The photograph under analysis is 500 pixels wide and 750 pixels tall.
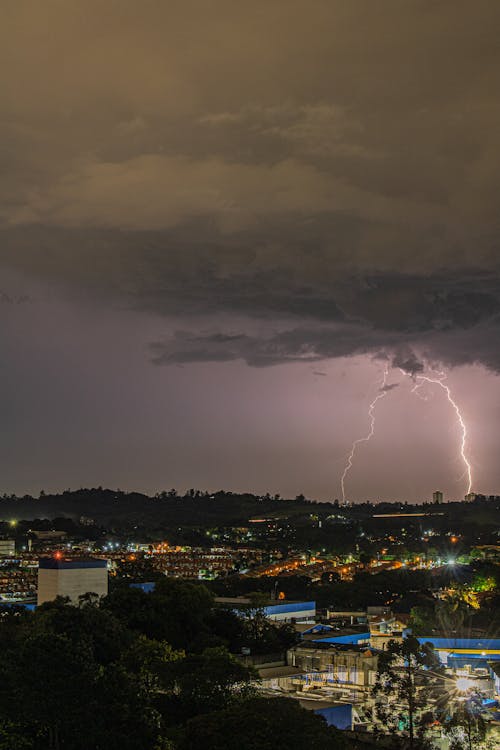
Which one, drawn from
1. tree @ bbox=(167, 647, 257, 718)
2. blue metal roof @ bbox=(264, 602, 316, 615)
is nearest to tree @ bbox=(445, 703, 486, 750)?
tree @ bbox=(167, 647, 257, 718)

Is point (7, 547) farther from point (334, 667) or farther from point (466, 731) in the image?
point (466, 731)

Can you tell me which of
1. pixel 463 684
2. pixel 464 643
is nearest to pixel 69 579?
pixel 464 643

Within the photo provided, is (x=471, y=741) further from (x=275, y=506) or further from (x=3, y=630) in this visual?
(x=275, y=506)

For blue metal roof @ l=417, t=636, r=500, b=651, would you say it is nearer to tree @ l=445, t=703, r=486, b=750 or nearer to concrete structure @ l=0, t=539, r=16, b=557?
tree @ l=445, t=703, r=486, b=750

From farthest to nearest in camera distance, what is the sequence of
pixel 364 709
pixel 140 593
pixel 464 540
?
pixel 464 540 < pixel 140 593 < pixel 364 709

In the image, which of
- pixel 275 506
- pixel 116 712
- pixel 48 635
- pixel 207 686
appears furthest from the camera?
pixel 275 506

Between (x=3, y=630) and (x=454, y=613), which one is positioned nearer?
(x=3, y=630)

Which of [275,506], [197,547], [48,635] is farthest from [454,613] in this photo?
[275,506]
